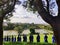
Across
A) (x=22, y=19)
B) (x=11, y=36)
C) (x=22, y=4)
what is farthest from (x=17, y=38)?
(x=22, y=4)

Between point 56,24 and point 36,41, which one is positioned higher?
point 56,24

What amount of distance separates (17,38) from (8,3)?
4719mm

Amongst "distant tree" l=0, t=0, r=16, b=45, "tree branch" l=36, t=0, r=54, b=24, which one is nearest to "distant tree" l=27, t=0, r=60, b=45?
"tree branch" l=36, t=0, r=54, b=24

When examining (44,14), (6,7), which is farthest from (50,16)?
(6,7)

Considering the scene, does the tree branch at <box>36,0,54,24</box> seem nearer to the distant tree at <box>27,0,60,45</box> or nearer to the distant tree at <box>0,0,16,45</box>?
the distant tree at <box>27,0,60,45</box>

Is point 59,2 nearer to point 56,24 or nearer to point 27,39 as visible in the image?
point 56,24

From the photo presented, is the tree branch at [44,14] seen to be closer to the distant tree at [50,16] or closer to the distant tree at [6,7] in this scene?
the distant tree at [50,16]

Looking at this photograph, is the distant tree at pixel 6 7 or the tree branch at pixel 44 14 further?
the distant tree at pixel 6 7

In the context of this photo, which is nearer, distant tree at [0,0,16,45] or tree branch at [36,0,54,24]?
tree branch at [36,0,54,24]

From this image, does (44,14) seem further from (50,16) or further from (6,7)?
(6,7)

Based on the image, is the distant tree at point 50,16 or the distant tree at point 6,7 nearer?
the distant tree at point 50,16

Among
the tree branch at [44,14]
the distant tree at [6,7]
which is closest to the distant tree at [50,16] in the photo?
the tree branch at [44,14]

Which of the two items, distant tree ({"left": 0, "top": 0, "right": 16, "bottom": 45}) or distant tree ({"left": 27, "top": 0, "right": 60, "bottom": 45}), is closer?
distant tree ({"left": 27, "top": 0, "right": 60, "bottom": 45})

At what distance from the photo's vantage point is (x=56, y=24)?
5.60m
